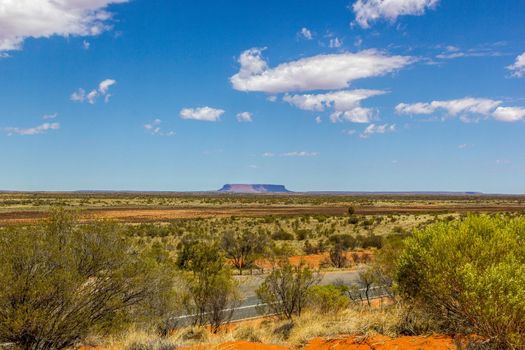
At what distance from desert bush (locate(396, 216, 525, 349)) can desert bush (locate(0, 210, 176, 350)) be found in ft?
17.8

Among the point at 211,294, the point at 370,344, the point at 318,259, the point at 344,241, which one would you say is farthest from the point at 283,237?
the point at 370,344

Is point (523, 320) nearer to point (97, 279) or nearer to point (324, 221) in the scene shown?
point (97, 279)

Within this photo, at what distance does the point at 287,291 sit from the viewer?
48.9ft

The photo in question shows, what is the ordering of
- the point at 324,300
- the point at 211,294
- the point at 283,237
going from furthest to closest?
the point at 283,237
the point at 324,300
the point at 211,294

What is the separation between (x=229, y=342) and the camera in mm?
9141

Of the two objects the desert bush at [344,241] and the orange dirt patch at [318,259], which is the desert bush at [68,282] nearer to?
the orange dirt patch at [318,259]

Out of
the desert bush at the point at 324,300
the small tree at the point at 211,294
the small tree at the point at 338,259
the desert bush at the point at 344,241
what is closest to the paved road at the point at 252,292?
the small tree at the point at 211,294

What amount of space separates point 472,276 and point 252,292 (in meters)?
15.9

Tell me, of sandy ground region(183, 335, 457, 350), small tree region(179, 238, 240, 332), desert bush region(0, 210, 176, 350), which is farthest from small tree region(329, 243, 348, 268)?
sandy ground region(183, 335, 457, 350)

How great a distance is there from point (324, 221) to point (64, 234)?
52.1 metres

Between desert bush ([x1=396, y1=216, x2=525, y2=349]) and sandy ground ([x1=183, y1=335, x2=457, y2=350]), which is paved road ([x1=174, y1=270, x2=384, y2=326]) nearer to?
sandy ground ([x1=183, y1=335, x2=457, y2=350])

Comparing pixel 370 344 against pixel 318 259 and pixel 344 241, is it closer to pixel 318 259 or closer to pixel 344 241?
pixel 318 259

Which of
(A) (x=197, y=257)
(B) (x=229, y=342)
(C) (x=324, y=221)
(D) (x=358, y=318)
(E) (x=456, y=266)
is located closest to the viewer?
(E) (x=456, y=266)

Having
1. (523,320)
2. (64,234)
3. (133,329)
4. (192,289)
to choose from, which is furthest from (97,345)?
(523,320)
